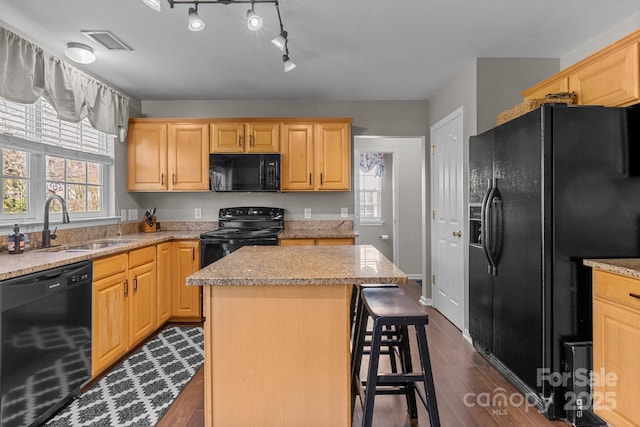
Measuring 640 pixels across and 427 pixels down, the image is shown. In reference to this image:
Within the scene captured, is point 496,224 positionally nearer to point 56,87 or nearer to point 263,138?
point 263,138

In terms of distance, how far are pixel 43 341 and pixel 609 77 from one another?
3.61 metres

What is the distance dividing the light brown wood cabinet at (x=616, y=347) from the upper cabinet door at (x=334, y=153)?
2536mm

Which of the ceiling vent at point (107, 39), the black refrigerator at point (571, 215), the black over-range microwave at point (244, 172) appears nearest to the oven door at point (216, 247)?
the black over-range microwave at point (244, 172)

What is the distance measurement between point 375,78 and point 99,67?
2.59 metres

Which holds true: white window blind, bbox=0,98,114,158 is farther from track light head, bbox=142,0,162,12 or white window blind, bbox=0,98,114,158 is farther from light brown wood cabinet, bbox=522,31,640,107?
light brown wood cabinet, bbox=522,31,640,107

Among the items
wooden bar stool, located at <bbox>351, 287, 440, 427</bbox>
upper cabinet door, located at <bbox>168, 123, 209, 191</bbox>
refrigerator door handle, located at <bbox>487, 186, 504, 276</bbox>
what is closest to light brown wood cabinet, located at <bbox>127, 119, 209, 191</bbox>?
upper cabinet door, located at <bbox>168, 123, 209, 191</bbox>

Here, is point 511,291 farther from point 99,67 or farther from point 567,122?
point 99,67

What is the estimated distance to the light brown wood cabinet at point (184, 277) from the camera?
12.1ft

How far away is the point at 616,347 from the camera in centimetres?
178

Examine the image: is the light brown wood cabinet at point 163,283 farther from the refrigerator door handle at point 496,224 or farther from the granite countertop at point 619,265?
→ the granite countertop at point 619,265

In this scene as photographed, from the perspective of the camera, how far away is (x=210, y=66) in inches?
129

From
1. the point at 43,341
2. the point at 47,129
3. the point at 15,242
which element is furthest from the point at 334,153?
the point at 43,341

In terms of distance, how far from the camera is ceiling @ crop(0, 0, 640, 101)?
2340 millimetres

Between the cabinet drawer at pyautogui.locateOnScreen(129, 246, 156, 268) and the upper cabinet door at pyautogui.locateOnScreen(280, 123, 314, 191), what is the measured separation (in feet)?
4.89
